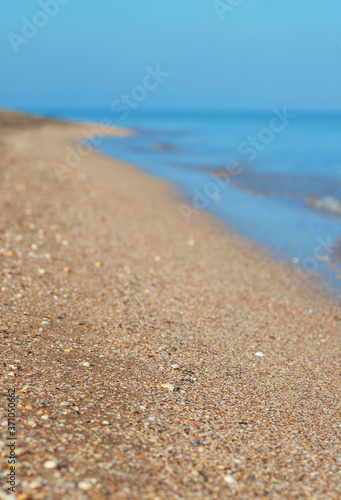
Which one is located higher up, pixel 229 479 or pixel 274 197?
pixel 229 479

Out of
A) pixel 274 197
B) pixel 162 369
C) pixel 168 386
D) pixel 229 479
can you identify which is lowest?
pixel 274 197

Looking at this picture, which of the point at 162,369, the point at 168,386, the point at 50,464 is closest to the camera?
the point at 50,464

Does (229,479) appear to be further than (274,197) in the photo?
No

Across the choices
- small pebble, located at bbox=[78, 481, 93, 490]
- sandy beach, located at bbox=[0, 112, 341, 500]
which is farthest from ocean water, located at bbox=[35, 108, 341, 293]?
small pebble, located at bbox=[78, 481, 93, 490]

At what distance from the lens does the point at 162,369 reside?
4922 millimetres

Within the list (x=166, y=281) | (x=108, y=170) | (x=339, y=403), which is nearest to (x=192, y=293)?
(x=166, y=281)

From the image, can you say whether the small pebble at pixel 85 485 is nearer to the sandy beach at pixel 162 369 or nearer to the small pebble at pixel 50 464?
the sandy beach at pixel 162 369

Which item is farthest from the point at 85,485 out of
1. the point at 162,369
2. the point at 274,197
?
the point at 274,197

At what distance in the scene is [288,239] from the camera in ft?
35.4

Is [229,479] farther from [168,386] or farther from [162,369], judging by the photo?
[162,369]

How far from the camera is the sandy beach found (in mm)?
3324

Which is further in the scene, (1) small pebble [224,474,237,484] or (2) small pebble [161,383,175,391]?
(2) small pebble [161,383,175,391]

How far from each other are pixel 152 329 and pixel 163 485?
272 centimetres

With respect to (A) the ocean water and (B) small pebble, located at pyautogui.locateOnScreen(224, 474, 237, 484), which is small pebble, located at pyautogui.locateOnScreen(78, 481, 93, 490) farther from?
(A) the ocean water
